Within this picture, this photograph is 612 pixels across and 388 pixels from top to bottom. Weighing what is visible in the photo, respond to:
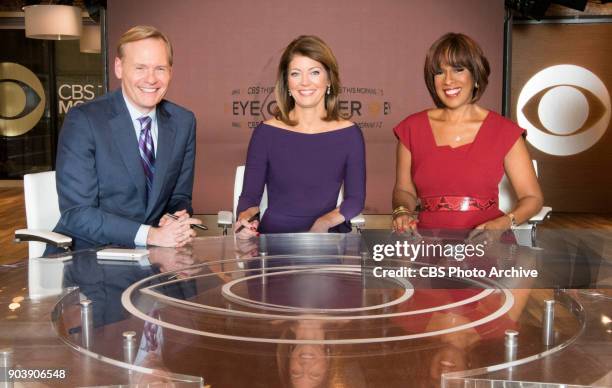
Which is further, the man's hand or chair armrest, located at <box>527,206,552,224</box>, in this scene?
chair armrest, located at <box>527,206,552,224</box>

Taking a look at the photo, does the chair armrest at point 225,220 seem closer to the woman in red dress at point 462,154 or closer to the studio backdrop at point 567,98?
the woman in red dress at point 462,154

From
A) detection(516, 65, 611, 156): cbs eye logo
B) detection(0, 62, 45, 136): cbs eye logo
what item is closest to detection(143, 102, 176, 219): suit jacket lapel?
detection(516, 65, 611, 156): cbs eye logo

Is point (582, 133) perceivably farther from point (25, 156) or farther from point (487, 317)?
point (25, 156)

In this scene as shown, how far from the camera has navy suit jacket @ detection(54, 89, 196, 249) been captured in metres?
2.63

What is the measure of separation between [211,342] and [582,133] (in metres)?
8.02

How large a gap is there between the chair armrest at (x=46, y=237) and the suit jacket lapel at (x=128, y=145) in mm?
326

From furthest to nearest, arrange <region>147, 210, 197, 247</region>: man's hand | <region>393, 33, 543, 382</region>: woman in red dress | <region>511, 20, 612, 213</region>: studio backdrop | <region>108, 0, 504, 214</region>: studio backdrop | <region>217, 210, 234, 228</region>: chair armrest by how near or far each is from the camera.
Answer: <region>511, 20, 612, 213</region>: studio backdrop < <region>108, 0, 504, 214</region>: studio backdrop < <region>217, 210, 234, 228</region>: chair armrest < <region>393, 33, 543, 382</region>: woman in red dress < <region>147, 210, 197, 247</region>: man's hand

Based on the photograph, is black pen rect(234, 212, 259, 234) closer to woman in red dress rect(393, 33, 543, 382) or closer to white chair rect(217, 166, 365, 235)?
white chair rect(217, 166, 365, 235)

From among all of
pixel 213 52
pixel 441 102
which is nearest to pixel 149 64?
pixel 441 102

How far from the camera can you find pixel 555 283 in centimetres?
180

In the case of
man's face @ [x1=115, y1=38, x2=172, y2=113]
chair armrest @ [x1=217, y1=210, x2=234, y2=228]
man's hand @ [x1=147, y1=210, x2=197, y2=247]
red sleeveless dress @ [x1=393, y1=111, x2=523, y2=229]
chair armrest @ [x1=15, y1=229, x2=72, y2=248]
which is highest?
man's face @ [x1=115, y1=38, x2=172, y2=113]

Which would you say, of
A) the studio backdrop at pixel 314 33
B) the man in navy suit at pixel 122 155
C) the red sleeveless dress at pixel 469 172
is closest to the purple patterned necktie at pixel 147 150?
the man in navy suit at pixel 122 155

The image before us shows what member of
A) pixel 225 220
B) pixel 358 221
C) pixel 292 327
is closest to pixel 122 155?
pixel 225 220

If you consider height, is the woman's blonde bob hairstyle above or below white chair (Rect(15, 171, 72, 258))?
above
